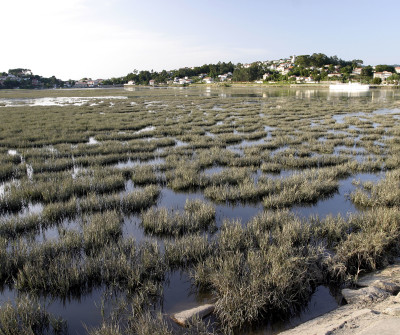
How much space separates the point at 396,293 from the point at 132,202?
6846 mm

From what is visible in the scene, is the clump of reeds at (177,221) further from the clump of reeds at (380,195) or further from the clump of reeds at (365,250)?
the clump of reeds at (380,195)

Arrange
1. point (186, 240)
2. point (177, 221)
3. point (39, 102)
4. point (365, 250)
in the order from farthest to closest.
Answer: point (39, 102)
point (177, 221)
point (186, 240)
point (365, 250)

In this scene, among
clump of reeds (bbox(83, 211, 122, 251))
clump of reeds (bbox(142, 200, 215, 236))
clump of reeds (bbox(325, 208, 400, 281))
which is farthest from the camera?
clump of reeds (bbox(142, 200, 215, 236))

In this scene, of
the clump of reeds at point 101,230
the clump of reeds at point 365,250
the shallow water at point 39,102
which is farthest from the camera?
the shallow water at point 39,102

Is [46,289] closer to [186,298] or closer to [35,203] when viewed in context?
[186,298]

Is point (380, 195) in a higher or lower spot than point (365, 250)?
higher

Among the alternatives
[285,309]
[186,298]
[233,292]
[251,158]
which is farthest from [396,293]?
[251,158]

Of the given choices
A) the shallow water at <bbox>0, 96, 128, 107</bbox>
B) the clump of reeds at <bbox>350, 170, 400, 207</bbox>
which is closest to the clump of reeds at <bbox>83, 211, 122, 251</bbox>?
the clump of reeds at <bbox>350, 170, 400, 207</bbox>

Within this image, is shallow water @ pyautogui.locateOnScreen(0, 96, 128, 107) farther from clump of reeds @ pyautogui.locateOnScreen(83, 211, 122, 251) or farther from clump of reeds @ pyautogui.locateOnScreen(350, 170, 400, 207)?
clump of reeds @ pyautogui.locateOnScreen(350, 170, 400, 207)

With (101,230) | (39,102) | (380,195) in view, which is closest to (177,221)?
(101,230)

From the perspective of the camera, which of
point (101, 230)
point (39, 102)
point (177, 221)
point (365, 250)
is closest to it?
point (365, 250)

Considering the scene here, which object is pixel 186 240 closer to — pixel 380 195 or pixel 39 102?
pixel 380 195

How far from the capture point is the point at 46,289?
18.0 ft

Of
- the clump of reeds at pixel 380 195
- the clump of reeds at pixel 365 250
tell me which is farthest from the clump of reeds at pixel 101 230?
the clump of reeds at pixel 380 195
